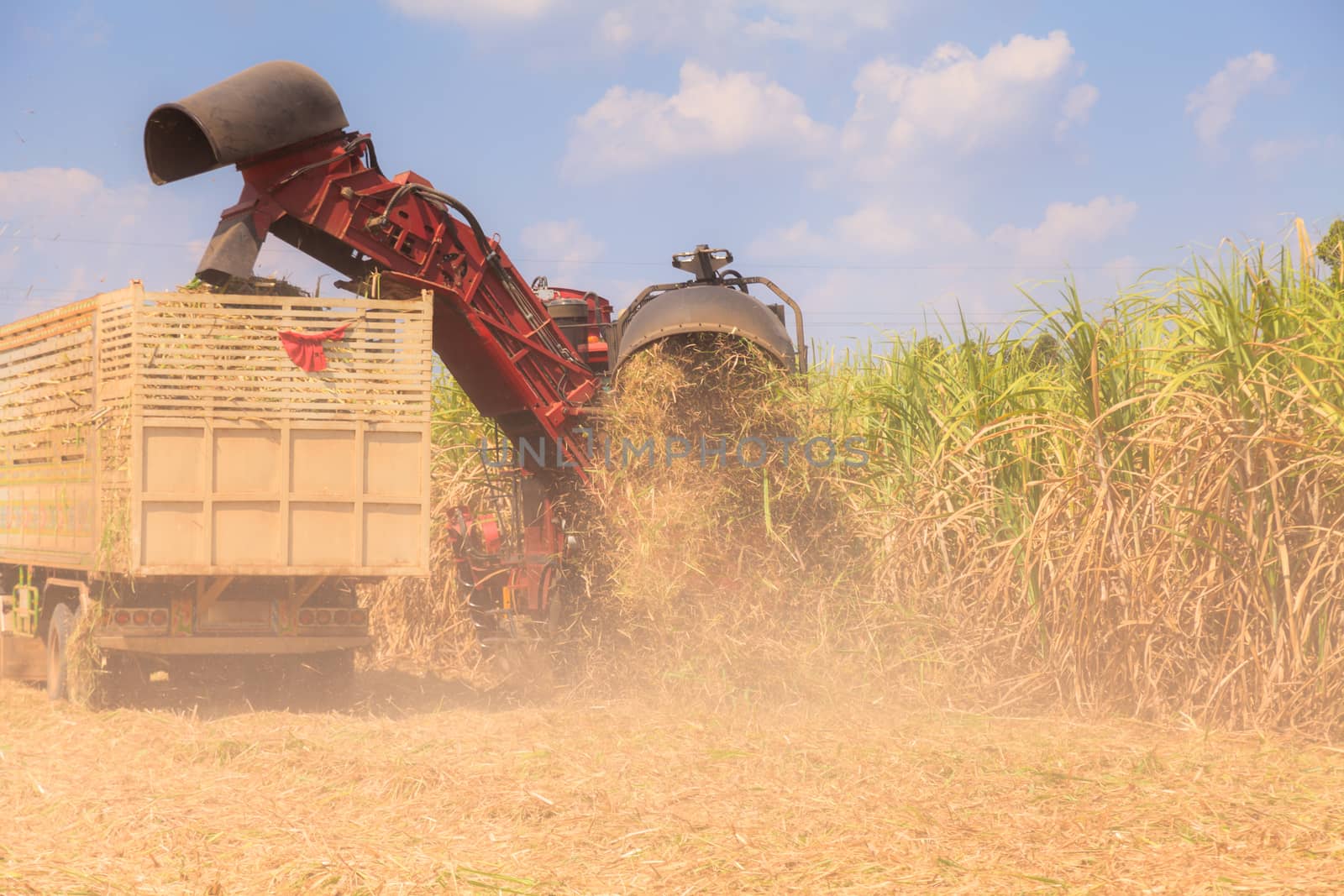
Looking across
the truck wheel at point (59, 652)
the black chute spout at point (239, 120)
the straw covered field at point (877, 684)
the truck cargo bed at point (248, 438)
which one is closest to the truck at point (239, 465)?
the truck cargo bed at point (248, 438)

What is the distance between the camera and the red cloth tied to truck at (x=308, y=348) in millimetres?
7840

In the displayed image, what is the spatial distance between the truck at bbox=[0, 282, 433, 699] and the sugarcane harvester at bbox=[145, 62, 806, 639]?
0.60m

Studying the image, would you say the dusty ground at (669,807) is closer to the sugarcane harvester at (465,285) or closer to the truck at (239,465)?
the truck at (239,465)

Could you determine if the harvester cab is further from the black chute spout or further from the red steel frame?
the black chute spout

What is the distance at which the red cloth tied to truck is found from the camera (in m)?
7.84

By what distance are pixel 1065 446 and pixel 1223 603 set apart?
1310 mm

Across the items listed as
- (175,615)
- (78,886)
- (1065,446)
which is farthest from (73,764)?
(1065,446)

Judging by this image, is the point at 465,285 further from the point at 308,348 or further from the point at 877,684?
the point at 877,684

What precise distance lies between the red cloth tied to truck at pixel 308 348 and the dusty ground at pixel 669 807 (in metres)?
2.17

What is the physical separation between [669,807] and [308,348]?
4.00m

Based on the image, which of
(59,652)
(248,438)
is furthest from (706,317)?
(59,652)

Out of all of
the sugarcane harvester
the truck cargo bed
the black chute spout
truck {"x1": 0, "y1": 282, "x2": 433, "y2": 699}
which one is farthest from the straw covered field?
the black chute spout

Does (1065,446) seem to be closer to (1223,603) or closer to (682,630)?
(1223,603)

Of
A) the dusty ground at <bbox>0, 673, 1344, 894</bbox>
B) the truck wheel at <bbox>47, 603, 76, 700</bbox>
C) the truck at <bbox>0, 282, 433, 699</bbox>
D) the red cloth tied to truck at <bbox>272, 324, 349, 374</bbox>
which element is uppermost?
the red cloth tied to truck at <bbox>272, 324, 349, 374</bbox>
